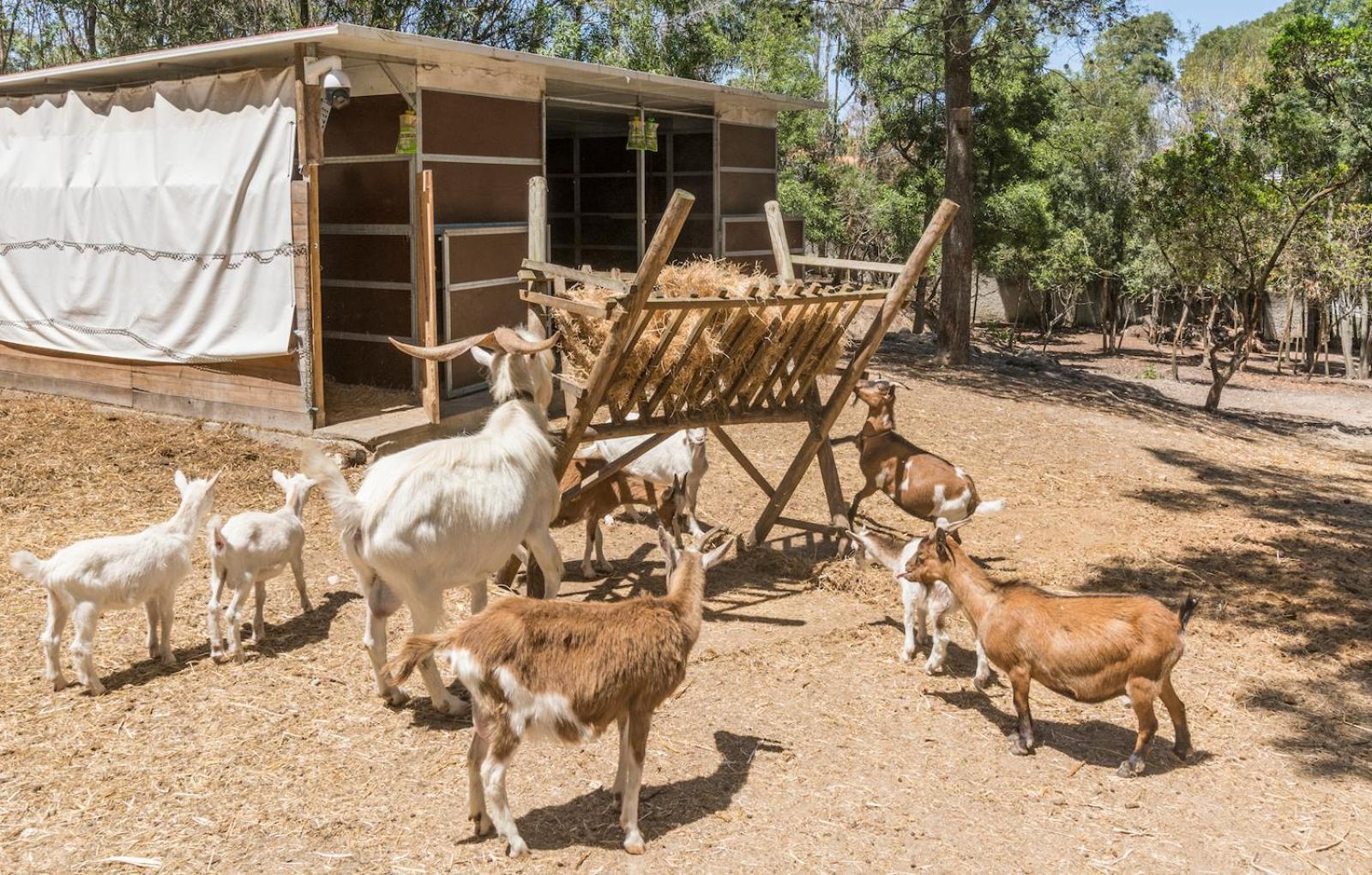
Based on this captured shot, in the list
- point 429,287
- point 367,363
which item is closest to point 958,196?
point 367,363

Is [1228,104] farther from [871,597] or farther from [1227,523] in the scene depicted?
[871,597]

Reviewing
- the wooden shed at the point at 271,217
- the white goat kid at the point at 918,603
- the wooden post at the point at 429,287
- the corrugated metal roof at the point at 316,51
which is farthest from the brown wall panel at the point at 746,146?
the white goat kid at the point at 918,603

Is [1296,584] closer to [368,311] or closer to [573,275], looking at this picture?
[573,275]

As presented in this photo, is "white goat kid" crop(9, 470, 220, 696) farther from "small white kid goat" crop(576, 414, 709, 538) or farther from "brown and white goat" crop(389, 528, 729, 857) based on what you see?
"small white kid goat" crop(576, 414, 709, 538)

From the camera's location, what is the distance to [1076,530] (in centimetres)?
923

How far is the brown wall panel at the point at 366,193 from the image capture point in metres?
11.2

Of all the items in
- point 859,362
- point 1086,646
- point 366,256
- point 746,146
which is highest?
point 746,146

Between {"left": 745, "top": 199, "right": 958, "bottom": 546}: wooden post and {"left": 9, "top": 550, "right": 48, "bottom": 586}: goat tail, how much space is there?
460cm

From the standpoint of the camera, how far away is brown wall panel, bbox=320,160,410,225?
36.7ft

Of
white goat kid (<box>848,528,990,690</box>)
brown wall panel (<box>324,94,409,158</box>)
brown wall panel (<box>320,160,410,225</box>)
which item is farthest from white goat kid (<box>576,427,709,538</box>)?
brown wall panel (<box>324,94,409,158</box>)

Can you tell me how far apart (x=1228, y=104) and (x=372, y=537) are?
1179 inches

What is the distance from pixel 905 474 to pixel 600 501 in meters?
2.09

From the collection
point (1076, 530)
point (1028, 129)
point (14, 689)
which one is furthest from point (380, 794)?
point (1028, 129)

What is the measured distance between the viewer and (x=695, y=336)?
22.6 feet
